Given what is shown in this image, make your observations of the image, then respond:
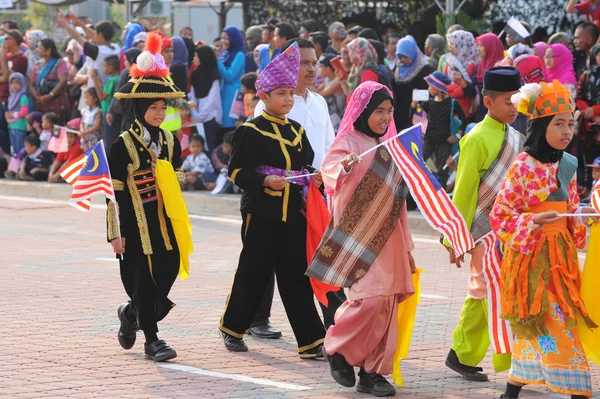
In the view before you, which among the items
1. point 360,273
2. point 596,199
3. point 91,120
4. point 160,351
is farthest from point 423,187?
point 91,120

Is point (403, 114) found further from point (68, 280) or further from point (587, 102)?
point (68, 280)

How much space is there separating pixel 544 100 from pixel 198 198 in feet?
35.3

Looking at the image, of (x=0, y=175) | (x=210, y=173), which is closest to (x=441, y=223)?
(x=210, y=173)

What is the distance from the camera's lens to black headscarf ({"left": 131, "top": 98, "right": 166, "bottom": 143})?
801cm

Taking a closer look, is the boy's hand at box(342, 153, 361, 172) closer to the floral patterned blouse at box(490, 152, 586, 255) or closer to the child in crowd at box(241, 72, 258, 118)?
the floral patterned blouse at box(490, 152, 586, 255)

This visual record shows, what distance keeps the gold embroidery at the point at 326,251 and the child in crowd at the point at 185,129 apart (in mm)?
10438

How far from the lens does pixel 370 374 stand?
6996mm

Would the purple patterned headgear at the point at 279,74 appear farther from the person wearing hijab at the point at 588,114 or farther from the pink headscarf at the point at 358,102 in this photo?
the person wearing hijab at the point at 588,114

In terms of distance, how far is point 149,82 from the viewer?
8008 millimetres

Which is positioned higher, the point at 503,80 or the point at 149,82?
the point at 503,80

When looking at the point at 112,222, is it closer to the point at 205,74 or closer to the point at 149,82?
the point at 149,82

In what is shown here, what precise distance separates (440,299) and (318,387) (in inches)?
130

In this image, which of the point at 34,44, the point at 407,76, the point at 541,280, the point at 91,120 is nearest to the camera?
the point at 541,280

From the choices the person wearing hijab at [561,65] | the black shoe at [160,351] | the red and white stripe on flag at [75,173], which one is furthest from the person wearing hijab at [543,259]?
the person wearing hijab at [561,65]
